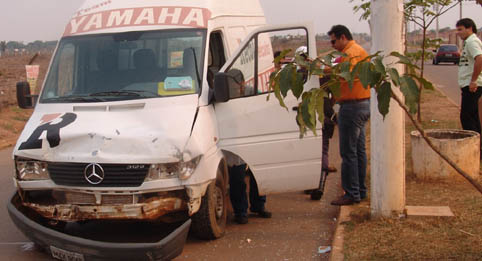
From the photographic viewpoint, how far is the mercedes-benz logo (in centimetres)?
492

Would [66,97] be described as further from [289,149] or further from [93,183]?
[289,149]

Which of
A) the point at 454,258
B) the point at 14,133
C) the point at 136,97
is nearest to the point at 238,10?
the point at 136,97

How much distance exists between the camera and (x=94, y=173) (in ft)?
16.2

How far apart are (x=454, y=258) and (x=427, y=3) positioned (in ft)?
18.7

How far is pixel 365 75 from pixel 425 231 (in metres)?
2.40

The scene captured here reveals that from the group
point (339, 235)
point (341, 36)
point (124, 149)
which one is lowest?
point (339, 235)

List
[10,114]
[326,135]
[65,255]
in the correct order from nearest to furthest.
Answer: [65,255] → [326,135] → [10,114]

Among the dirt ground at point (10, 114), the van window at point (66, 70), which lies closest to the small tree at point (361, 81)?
the van window at point (66, 70)

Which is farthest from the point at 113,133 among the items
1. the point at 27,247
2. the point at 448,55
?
the point at 448,55

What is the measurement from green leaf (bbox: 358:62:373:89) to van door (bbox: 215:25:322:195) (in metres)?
2.36

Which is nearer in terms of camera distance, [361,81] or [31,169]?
[361,81]

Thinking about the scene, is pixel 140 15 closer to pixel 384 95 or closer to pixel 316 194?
pixel 316 194

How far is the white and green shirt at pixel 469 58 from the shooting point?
7785 millimetres

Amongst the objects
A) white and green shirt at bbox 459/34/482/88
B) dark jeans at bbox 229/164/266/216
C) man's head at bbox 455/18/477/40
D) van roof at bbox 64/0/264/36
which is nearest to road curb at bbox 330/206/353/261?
dark jeans at bbox 229/164/266/216
